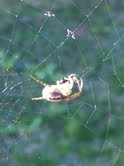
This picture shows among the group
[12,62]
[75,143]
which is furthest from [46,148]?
[12,62]

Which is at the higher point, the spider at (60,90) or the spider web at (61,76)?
the spider web at (61,76)

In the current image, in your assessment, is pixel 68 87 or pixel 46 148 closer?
pixel 68 87

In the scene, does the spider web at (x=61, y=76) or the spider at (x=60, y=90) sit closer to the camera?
the spider at (x=60, y=90)

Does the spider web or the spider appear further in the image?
the spider web

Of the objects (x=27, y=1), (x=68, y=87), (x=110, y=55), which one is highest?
(x=27, y=1)

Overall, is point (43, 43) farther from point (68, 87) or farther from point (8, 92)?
point (68, 87)

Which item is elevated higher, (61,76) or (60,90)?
(61,76)

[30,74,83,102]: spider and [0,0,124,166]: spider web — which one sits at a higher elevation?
[0,0,124,166]: spider web

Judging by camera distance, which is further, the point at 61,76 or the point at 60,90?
the point at 61,76
